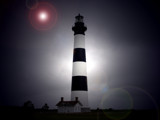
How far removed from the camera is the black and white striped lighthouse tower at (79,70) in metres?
35.8

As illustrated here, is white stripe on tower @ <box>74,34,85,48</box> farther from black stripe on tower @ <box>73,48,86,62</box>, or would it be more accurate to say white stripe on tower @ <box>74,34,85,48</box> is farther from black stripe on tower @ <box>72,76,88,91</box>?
black stripe on tower @ <box>72,76,88,91</box>

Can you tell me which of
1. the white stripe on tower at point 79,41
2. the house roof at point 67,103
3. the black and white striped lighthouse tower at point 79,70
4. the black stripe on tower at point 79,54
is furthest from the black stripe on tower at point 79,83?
the white stripe on tower at point 79,41

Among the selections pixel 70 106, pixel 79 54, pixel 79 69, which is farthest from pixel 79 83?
pixel 79 54

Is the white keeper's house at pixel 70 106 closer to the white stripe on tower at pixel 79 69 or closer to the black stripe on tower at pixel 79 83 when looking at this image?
the black stripe on tower at pixel 79 83

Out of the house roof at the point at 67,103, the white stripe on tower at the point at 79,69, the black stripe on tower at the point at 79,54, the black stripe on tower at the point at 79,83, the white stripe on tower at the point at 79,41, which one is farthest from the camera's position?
the white stripe on tower at the point at 79,41

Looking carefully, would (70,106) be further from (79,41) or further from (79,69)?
(79,41)

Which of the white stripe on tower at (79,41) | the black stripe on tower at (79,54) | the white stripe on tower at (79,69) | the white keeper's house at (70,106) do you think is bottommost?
the white keeper's house at (70,106)

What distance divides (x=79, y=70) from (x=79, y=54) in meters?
3.63

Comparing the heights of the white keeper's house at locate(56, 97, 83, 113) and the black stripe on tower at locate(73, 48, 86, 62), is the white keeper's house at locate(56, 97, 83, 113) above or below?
below

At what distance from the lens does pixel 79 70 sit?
36688 millimetres

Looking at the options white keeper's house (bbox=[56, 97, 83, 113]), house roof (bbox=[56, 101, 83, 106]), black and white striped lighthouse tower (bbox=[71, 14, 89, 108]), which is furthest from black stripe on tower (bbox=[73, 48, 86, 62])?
house roof (bbox=[56, 101, 83, 106])

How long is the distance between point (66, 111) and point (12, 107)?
2907 centimetres

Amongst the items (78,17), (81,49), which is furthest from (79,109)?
(78,17)

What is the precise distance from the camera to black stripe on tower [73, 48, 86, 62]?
123 ft
